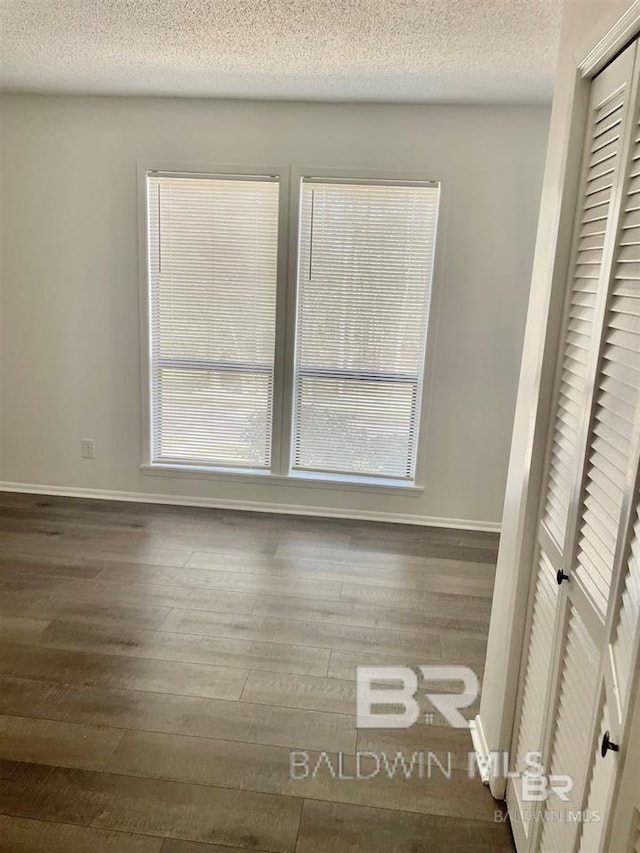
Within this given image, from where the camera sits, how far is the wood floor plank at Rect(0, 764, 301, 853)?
172 centimetres

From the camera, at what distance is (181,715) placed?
2.16m

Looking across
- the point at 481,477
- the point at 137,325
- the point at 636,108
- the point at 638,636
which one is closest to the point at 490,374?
the point at 481,477

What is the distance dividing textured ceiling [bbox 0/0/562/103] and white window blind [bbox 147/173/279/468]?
0.59 metres

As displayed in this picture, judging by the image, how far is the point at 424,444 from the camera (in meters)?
3.92

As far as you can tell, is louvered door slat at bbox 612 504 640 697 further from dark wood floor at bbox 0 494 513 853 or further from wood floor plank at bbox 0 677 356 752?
wood floor plank at bbox 0 677 356 752

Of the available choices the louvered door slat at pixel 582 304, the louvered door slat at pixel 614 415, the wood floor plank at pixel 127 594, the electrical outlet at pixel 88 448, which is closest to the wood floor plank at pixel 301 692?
the wood floor plank at pixel 127 594

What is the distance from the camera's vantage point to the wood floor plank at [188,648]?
2482 millimetres

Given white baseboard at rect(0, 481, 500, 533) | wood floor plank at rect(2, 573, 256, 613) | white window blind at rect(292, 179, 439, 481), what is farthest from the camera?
white baseboard at rect(0, 481, 500, 533)

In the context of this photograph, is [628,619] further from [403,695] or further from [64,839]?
[64,839]

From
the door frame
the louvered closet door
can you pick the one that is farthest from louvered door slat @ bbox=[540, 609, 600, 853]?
the door frame

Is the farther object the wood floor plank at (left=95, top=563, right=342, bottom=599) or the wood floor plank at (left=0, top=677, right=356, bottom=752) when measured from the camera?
the wood floor plank at (left=95, top=563, right=342, bottom=599)

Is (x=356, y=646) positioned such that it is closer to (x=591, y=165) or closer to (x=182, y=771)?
(x=182, y=771)

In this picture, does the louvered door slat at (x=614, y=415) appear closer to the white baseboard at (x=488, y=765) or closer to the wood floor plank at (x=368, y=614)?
the white baseboard at (x=488, y=765)

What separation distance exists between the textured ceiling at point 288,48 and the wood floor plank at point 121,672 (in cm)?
260
